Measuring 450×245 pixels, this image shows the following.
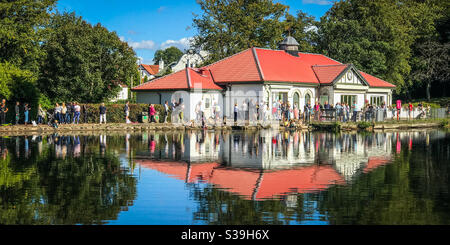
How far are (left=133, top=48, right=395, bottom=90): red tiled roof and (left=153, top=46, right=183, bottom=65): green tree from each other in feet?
384

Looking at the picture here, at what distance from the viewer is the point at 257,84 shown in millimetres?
45688

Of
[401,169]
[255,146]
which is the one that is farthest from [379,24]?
[401,169]

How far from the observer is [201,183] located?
1420cm

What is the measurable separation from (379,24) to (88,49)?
3743 centimetres

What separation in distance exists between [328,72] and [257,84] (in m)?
9.70

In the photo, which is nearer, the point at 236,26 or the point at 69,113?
the point at 69,113

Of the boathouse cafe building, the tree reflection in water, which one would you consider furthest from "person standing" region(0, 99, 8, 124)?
the tree reflection in water

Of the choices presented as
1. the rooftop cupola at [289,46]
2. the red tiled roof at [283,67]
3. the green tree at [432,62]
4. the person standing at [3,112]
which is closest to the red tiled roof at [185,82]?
the red tiled roof at [283,67]

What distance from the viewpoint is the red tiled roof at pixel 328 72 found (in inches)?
2005

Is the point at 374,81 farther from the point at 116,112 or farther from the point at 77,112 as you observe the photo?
the point at 77,112

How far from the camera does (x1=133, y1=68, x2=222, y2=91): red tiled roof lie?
45250 mm

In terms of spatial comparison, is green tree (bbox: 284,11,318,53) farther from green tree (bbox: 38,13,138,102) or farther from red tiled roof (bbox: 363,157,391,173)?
red tiled roof (bbox: 363,157,391,173)

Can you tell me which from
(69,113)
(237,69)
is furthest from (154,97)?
(69,113)

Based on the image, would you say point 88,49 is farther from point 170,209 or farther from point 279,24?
point 170,209
